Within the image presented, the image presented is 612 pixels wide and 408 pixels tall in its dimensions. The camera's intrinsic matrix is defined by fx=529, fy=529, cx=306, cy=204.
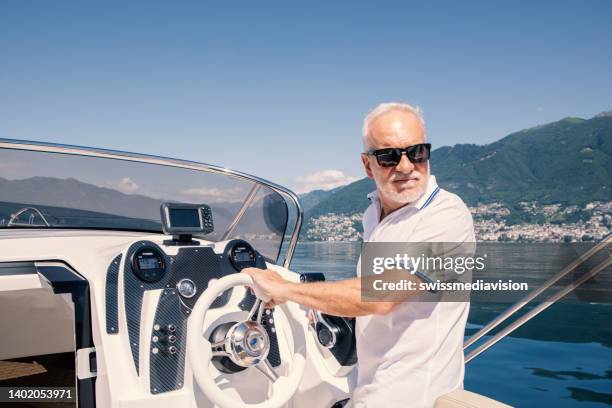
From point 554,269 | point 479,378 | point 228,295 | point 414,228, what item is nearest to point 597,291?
point 554,269

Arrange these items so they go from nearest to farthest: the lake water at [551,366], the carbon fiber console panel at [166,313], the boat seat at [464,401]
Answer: the boat seat at [464,401] → the carbon fiber console panel at [166,313] → the lake water at [551,366]

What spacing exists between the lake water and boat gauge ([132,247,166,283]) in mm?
1481

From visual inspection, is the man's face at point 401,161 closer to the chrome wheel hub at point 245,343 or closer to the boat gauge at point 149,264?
the chrome wheel hub at point 245,343

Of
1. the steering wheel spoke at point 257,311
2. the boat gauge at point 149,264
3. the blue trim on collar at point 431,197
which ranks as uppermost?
the blue trim on collar at point 431,197

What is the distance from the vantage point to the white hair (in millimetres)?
1551

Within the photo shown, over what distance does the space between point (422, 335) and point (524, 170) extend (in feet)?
258

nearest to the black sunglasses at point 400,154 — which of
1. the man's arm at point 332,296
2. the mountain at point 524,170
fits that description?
the man's arm at point 332,296

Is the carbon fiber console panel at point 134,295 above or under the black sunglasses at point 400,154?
under

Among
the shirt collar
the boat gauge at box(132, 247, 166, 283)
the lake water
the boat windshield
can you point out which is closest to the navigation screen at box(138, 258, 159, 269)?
the boat gauge at box(132, 247, 166, 283)

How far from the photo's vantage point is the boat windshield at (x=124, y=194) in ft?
8.42

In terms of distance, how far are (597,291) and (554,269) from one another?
16 cm

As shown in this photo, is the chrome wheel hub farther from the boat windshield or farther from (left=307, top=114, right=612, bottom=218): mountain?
(left=307, top=114, right=612, bottom=218): mountain

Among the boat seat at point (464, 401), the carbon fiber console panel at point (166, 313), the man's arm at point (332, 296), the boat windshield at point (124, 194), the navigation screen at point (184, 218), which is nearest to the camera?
the boat seat at point (464, 401)

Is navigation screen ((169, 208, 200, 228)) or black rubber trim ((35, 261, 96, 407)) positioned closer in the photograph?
black rubber trim ((35, 261, 96, 407))
